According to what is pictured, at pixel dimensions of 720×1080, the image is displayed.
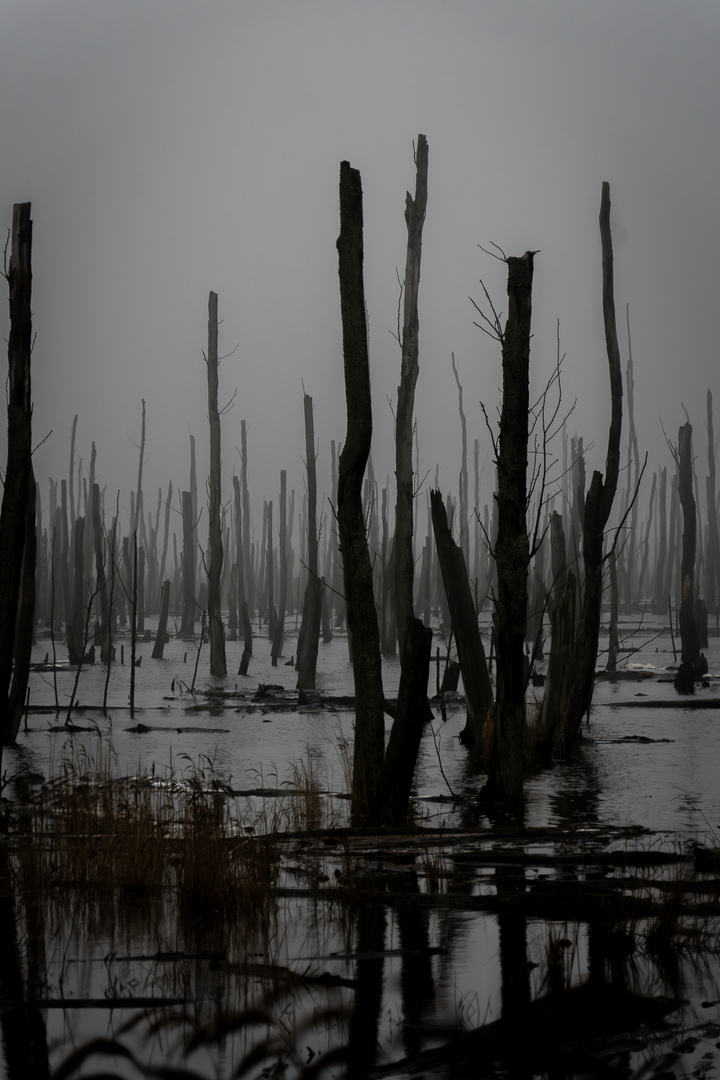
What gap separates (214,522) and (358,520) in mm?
14670

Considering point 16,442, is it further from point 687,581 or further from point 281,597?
point 281,597

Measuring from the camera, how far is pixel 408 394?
47.7ft

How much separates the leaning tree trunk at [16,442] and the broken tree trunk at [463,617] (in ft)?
9.95

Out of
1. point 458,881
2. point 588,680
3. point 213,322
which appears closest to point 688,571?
point 588,680

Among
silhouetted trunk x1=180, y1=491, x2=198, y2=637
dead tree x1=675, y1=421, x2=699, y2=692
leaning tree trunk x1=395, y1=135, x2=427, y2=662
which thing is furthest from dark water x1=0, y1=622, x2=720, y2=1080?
silhouetted trunk x1=180, y1=491, x2=198, y2=637

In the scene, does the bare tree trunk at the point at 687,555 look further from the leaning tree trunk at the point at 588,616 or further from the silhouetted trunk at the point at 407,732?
the silhouetted trunk at the point at 407,732

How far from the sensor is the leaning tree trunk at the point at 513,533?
6707 millimetres

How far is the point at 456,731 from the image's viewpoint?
11969 mm

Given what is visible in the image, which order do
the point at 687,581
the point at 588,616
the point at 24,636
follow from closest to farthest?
the point at 588,616
the point at 24,636
the point at 687,581

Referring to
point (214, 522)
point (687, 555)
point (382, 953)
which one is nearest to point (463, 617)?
point (382, 953)

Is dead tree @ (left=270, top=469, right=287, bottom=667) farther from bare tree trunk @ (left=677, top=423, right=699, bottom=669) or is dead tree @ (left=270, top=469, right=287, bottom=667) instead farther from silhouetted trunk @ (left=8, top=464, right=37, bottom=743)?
silhouetted trunk @ (left=8, top=464, right=37, bottom=743)

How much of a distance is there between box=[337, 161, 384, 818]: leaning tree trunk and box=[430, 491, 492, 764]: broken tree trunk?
1780 millimetres

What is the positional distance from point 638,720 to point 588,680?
3.01m

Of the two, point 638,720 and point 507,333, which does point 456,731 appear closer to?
point 638,720
